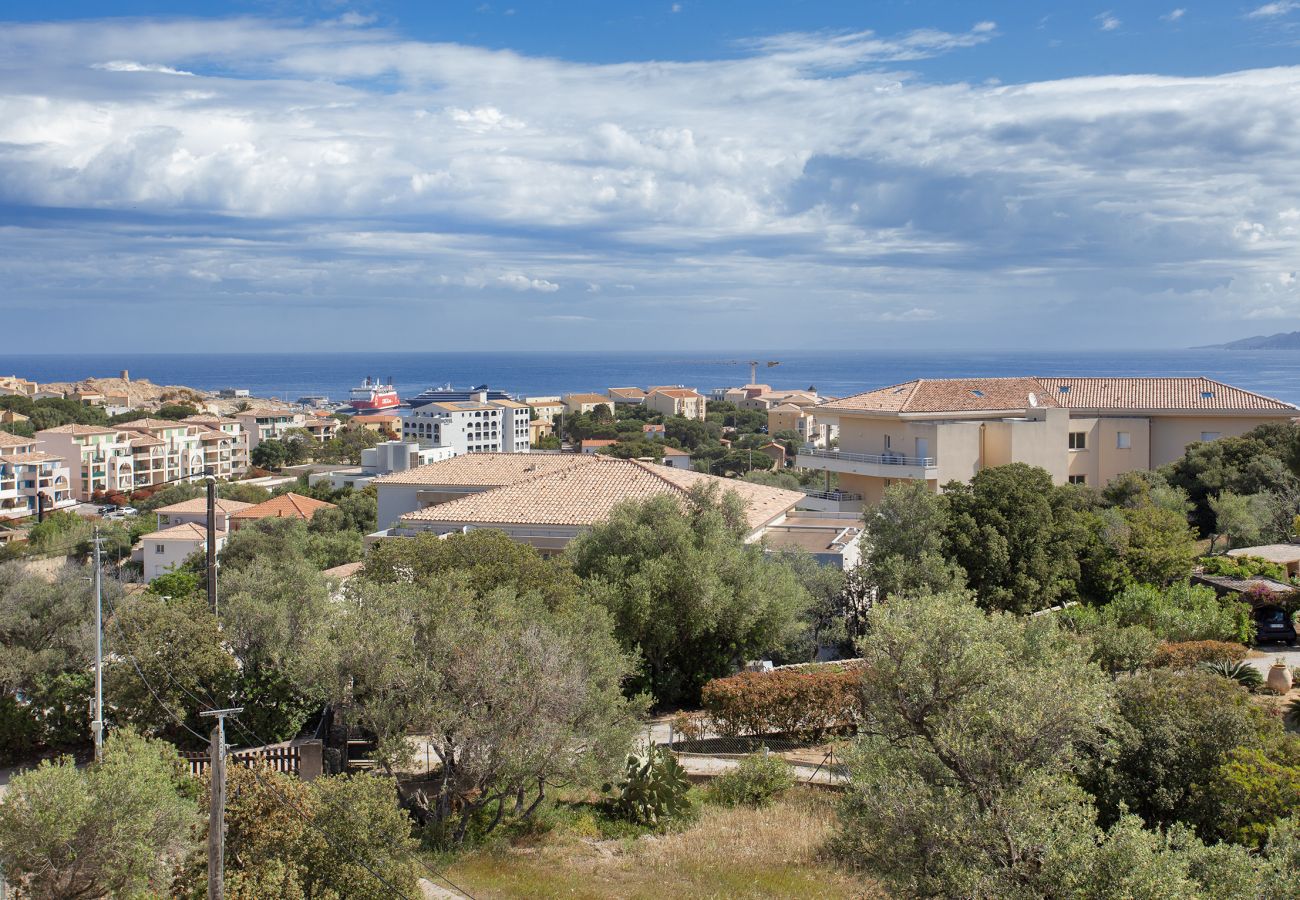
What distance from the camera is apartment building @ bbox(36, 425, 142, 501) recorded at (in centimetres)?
9431

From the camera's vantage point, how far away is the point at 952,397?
42.2 metres

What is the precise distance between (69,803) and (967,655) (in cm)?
884

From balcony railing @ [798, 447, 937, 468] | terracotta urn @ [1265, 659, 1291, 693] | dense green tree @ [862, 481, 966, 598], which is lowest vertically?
terracotta urn @ [1265, 659, 1291, 693]

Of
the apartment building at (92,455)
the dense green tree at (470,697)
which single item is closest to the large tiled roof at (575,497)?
the dense green tree at (470,697)

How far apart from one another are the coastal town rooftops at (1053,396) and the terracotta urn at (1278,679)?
21.4 meters

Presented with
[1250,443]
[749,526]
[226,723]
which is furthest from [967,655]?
[1250,443]

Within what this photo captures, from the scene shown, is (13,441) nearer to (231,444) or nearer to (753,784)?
(231,444)

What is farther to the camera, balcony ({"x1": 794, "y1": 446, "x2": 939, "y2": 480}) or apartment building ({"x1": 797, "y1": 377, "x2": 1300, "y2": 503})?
apartment building ({"x1": 797, "y1": 377, "x2": 1300, "y2": 503})

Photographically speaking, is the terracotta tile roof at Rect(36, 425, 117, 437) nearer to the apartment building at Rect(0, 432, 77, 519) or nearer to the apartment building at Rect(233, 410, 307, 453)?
the apartment building at Rect(0, 432, 77, 519)

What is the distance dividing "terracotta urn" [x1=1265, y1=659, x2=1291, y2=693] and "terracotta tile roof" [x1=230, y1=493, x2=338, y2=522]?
47051mm

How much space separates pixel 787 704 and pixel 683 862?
213 inches

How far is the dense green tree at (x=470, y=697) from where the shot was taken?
13719 mm

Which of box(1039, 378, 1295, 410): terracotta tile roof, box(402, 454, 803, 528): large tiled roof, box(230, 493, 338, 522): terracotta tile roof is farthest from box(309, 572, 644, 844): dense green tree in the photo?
box(230, 493, 338, 522): terracotta tile roof

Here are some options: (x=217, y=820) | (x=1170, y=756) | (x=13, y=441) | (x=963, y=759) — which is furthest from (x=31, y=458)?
(x=963, y=759)
